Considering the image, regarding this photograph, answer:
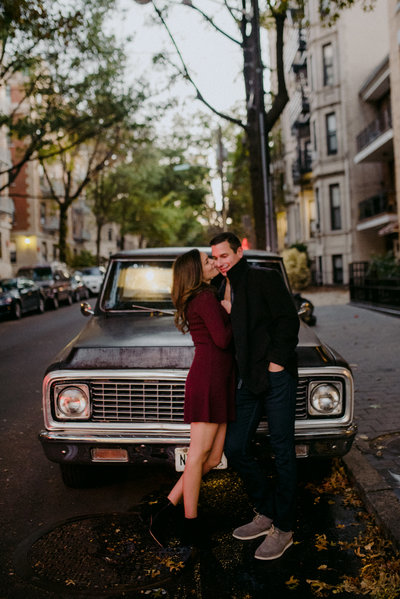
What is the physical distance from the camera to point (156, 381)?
12.9 feet

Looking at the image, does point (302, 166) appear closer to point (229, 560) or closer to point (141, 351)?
point (141, 351)

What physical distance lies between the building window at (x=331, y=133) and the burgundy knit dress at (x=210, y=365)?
31.0m

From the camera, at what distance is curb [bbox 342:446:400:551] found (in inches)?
139

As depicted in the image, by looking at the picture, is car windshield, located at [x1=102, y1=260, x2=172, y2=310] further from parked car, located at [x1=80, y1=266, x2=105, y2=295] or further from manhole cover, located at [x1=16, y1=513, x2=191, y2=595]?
parked car, located at [x1=80, y1=266, x2=105, y2=295]

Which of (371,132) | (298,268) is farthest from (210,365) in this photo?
(298,268)

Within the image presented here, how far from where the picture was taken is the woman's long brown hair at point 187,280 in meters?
3.36

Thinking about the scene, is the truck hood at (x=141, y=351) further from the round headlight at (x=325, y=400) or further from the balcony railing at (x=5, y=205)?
the balcony railing at (x=5, y=205)

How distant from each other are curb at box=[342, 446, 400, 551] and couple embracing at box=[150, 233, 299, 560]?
1.92 ft

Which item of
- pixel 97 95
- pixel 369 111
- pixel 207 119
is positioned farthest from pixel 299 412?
pixel 207 119

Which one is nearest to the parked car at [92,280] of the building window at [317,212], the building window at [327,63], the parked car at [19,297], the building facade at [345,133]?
the parked car at [19,297]

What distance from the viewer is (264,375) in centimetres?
326

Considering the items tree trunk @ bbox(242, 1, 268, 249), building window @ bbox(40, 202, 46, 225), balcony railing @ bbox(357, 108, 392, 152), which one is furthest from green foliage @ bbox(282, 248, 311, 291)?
building window @ bbox(40, 202, 46, 225)

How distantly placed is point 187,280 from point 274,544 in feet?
5.09

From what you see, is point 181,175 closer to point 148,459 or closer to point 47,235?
point 47,235
